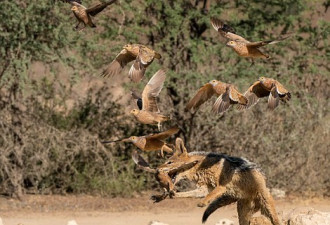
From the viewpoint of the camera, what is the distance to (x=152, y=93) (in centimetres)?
1098

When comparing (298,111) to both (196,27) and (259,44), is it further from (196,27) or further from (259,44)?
(259,44)

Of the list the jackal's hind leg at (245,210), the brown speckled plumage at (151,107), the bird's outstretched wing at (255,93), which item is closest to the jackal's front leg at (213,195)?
the jackal's hind leg at (245,210)

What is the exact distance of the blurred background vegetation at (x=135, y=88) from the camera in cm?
1798

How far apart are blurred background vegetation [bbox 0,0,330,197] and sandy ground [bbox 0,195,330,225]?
59cm

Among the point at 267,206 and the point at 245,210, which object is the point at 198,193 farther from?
the point at 267,206

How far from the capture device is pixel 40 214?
1645 centimetres

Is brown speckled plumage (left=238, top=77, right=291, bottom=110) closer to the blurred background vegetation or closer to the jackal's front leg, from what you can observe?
the jackal's front leg

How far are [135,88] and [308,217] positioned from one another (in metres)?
8.74

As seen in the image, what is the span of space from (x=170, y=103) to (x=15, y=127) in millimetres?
3307

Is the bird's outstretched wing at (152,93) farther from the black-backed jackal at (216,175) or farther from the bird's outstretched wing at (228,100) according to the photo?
the black-backed jackal at (216,175)

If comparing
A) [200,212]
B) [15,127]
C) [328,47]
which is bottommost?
[200,212]

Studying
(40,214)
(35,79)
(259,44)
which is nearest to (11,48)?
(35,79)

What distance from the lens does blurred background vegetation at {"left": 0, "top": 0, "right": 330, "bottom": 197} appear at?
18.0m

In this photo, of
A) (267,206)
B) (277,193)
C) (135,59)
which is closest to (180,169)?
(267,206)
